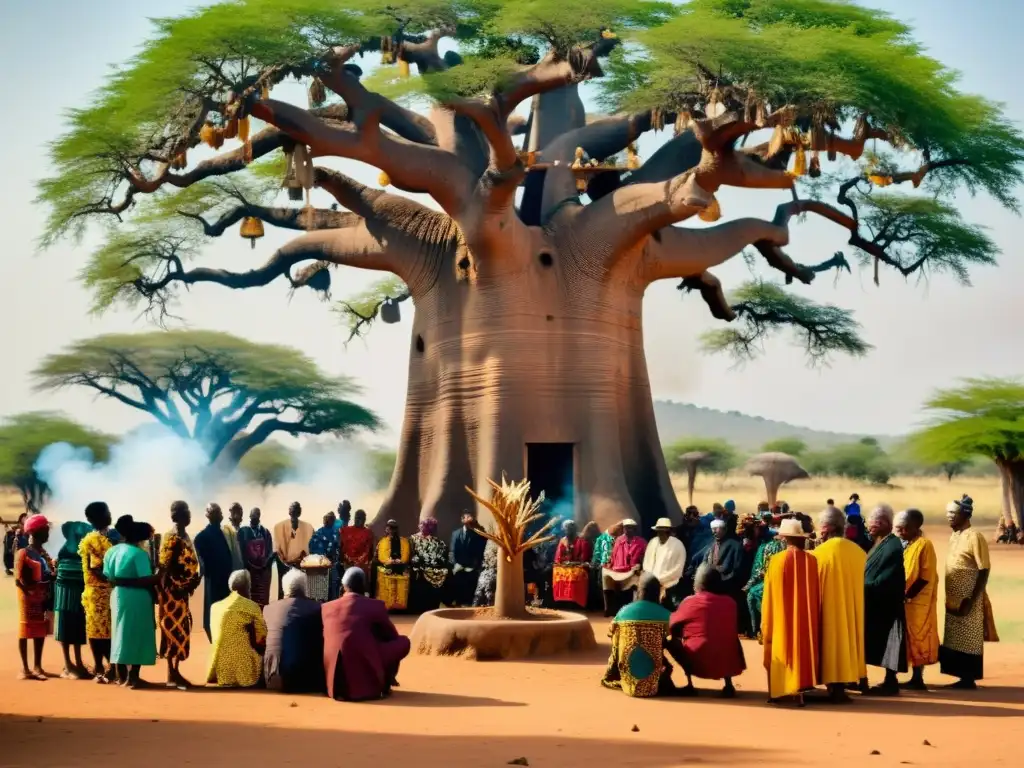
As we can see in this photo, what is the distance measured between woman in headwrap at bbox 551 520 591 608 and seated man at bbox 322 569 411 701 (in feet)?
19.4

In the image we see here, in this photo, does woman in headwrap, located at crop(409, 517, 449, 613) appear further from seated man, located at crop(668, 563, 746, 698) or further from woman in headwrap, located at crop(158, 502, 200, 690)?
seated man, located at crop(668, 563, 746, 698)

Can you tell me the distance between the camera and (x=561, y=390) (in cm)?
1986

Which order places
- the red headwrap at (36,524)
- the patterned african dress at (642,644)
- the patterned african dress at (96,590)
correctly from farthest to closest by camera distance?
the red headwrap at (36,524), the patterned african dress at (96,590), the patterned african dress at (642,644)

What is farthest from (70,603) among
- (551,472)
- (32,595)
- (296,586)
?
(551,472)

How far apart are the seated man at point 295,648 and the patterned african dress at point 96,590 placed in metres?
1.24

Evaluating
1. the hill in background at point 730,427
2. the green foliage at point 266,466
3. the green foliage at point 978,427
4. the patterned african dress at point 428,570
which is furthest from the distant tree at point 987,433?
the hill in background at point 730,427

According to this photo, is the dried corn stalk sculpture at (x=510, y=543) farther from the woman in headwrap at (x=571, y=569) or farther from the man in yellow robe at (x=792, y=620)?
the woman in headwrap at (x=571, y=569)

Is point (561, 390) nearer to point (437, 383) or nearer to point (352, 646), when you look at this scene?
point (437, 383)

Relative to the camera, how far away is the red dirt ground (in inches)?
328

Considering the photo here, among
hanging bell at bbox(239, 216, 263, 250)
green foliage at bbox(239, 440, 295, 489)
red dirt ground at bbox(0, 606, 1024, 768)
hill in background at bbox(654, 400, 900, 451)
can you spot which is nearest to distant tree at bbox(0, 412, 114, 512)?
green foliage at bbox(239, 440, 295, 489)

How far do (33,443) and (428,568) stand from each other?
29002 millimetres

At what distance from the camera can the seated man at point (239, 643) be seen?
1084 centimetres

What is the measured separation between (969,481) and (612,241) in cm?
8424

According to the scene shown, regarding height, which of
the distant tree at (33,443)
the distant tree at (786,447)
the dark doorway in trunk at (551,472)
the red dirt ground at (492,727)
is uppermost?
the distant tree at (786,447)
